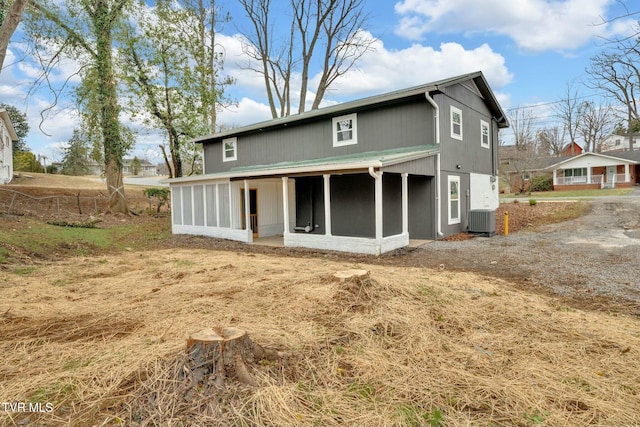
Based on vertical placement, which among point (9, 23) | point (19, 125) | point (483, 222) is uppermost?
point (19, 125)

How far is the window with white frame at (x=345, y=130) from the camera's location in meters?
12.6

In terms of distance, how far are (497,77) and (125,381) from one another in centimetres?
2582

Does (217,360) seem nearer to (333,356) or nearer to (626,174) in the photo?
(333,356)

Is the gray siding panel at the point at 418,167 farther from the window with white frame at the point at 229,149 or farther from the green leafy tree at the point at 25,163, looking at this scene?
the green leafy tree at the point at 25,163

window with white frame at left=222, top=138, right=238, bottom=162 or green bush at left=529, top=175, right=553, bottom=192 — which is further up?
window with white frame at left=222, top=138, right=238, bottom=162

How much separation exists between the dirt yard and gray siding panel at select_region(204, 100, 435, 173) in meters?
6.83

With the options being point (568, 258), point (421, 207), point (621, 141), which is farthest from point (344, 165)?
point (621, 141)

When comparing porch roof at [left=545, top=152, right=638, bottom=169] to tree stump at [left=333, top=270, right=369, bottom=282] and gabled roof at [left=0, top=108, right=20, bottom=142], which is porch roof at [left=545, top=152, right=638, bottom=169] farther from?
gabled roof at [left=0, top=108, right=20, bottom=142]

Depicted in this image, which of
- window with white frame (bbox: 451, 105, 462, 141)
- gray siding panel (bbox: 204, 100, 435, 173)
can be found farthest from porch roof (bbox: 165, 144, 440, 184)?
window with white frame (bbox: 451, 105, 462, 141)

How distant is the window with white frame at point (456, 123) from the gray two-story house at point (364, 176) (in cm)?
3

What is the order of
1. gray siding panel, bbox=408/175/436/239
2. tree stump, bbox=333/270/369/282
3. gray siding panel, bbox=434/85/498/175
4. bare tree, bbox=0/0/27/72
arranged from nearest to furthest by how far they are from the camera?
tree stump, bbox=333/270/369/282 → bare tree, bbox=0/0/27/72 → gray siding panel, bbox=408/175/436/239 → gray siding panel, bbox=434/85/498/175

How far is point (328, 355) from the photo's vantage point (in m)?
3.08

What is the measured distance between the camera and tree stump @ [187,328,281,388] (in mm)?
2479

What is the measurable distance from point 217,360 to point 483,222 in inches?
446
